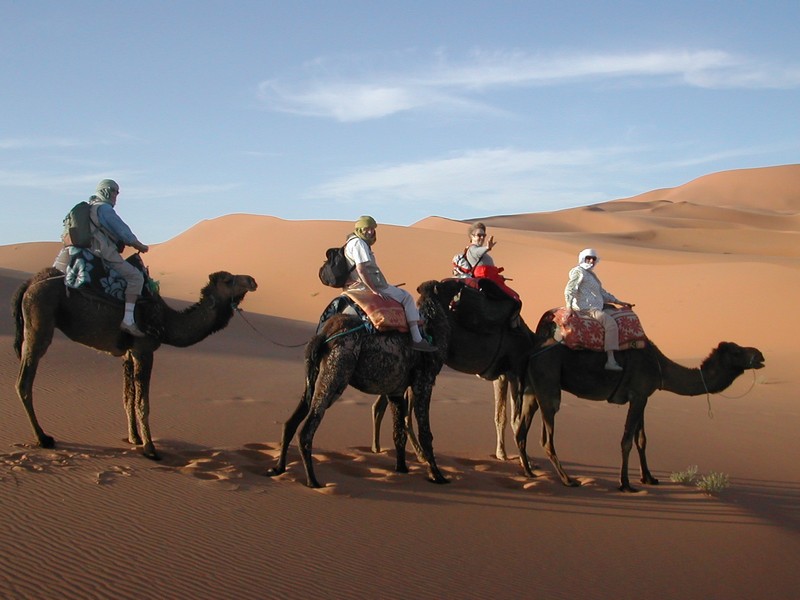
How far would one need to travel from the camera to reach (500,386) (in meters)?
10.2

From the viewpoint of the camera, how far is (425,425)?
8.69 meters

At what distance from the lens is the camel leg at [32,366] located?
27.9ft

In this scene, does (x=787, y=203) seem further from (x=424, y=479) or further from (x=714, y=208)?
(x=424, y=479)

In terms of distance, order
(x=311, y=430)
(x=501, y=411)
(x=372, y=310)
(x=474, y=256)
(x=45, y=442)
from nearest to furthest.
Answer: (x=311, y=430) → (x=372, y=310) → (x=45, y=442) → (x=501, y=411) → (x=474, y=256)

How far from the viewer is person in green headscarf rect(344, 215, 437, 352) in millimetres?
8211

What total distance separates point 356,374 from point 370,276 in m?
1.01

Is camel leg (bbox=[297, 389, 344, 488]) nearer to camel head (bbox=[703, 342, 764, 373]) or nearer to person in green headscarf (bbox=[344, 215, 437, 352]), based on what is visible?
person in green headscarf (bbox=[344, 215, 437, 352])

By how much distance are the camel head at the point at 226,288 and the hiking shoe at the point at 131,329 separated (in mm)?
828

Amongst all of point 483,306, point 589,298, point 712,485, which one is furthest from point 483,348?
point 712,485

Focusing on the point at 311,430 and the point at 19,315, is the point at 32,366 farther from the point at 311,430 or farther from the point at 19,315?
the point at 311,430

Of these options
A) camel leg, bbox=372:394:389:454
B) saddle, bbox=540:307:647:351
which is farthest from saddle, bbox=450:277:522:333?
camel leg, bbox=372:394:389:454

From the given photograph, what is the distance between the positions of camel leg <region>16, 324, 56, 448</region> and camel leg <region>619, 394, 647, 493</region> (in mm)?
6156

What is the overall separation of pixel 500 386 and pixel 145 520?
16.4 feet

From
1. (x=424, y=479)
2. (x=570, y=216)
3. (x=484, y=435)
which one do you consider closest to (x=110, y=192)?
(x=424, y=479)
